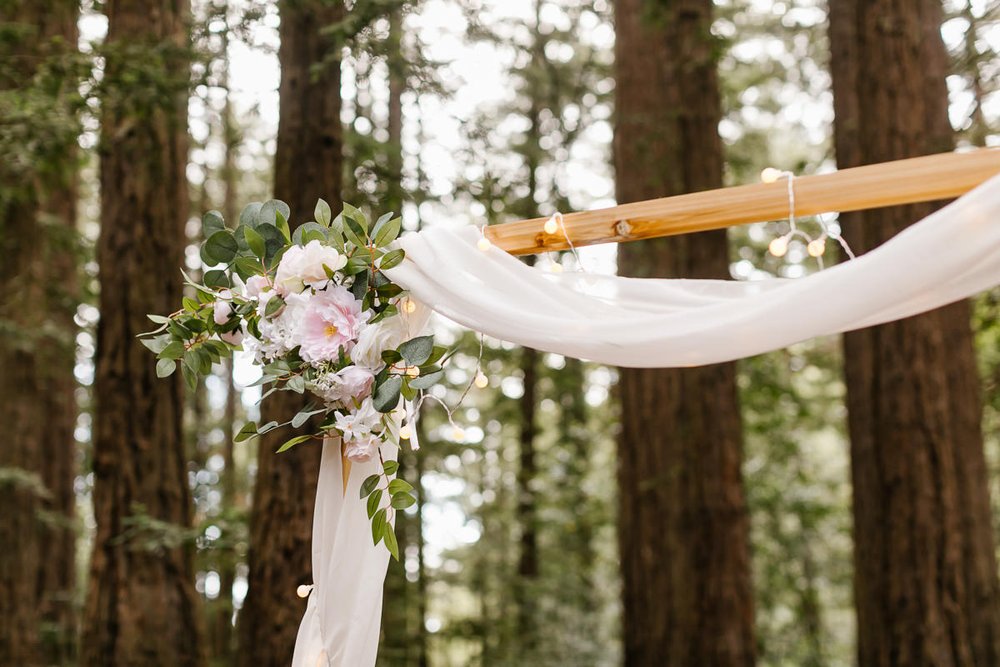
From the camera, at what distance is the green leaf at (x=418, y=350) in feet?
9.37

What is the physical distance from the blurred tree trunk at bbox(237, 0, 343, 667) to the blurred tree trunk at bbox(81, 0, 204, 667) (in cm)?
64

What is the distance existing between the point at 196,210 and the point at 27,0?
17.8ft

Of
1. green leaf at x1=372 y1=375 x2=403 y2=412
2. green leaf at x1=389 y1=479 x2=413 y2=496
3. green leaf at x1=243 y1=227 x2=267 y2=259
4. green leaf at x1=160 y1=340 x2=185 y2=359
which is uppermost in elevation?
green leaf at x1=243 y1=227 x2=267 y2=259

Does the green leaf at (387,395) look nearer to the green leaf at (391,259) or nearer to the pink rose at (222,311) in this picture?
the green leaf at (391,259)

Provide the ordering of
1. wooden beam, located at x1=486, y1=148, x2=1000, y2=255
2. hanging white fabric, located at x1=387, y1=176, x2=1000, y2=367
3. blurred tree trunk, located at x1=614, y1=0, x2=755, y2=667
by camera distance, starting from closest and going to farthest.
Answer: hanging white fabric, located at x1=387, y1=176, x2=1000, y2=367 < wooden beam, located at x1=486, y1=148, x2=1000, y2=255 < blurred tree trunk, located at x1=614, y1=0, x2=755, y2=667

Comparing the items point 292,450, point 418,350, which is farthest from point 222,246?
point 292,450

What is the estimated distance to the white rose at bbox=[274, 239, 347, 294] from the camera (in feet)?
9.49

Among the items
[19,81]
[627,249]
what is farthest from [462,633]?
[19,81]

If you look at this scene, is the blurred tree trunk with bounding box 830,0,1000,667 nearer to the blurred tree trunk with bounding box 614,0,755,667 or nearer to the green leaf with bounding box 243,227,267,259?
the blurred tree trunk with bounding box 614,0,755,667

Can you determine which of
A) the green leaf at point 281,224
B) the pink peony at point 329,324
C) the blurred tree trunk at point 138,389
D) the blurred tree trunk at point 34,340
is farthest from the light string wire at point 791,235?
the blurred tree trunk at point 34,340

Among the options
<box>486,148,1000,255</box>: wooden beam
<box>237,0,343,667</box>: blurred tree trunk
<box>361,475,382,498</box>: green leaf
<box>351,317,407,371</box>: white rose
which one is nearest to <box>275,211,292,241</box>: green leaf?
<box>351,317,407,371</box>: white rose

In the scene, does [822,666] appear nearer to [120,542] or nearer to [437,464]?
[437,464]

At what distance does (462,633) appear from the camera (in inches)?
394

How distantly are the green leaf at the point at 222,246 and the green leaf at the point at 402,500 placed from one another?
0.93 meters
